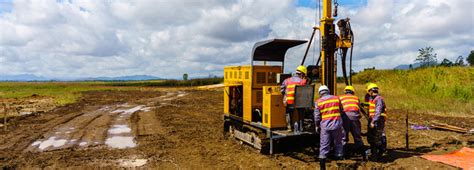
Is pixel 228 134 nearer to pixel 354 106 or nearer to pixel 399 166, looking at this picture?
pixel 354 106

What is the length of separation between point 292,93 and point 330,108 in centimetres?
116

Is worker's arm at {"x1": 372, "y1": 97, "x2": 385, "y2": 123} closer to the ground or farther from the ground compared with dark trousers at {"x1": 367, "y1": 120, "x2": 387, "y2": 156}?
farther from the ground

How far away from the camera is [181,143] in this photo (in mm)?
11492

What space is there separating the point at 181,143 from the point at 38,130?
6540mm

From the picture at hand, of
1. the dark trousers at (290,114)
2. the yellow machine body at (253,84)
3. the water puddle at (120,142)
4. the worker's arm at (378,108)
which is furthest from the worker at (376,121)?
the water puddle at (120,142)

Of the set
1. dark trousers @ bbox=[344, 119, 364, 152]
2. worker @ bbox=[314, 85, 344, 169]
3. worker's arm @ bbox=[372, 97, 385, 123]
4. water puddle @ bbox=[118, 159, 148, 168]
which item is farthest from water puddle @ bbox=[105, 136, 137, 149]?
worker's arm @ bbox=[372, 97, 385, 123]

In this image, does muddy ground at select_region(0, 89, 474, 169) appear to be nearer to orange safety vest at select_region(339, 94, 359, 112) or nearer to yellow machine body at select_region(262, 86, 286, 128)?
yellow machine body at select_region(262, 86, 286, 128)

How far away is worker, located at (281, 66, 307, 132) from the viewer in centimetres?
864

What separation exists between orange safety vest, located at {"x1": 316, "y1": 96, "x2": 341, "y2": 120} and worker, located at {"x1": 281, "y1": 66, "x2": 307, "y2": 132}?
0.98m

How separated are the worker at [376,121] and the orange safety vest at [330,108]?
128 centimetres

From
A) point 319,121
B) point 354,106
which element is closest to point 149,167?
point 319,121

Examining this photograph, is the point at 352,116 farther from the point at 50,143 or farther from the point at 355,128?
the point at 50,143

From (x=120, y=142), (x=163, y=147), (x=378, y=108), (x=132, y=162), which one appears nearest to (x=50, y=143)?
(x=120, y=142)

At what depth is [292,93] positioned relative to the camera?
28.3 ft
